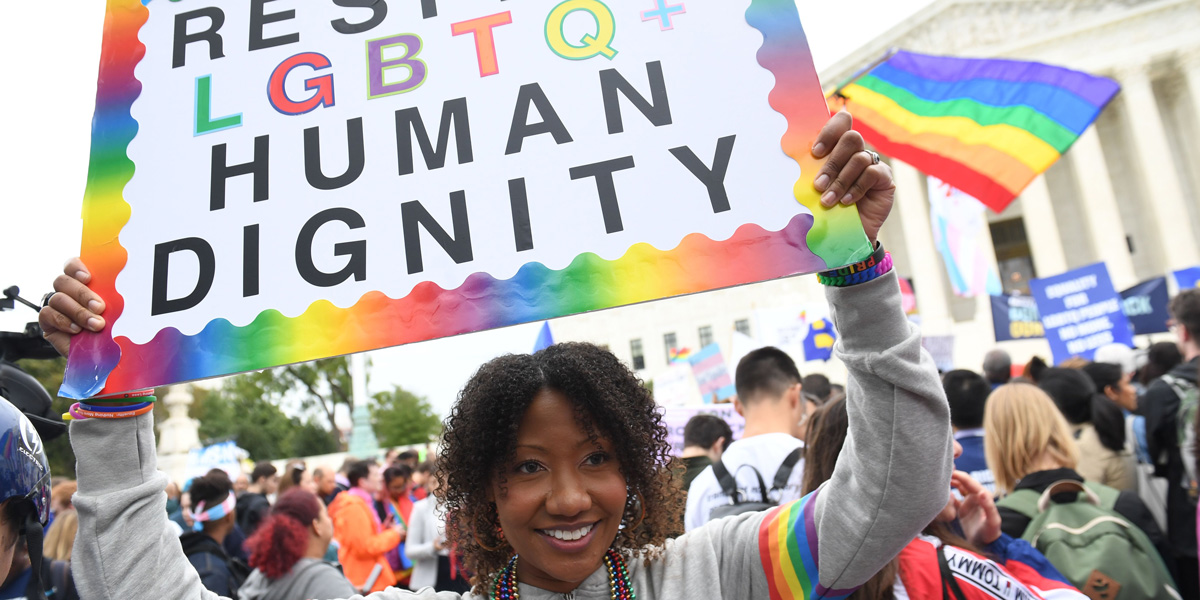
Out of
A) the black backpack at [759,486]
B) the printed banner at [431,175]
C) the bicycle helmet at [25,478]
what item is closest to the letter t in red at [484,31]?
the printed banner at [431,175]

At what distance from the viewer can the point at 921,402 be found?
1625mm

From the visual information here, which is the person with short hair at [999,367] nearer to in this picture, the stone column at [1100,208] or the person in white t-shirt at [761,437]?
the person in white t-shirt at [761,437]

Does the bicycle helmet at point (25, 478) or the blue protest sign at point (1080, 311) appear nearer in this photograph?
the bicycle helmet at point (25, 478)

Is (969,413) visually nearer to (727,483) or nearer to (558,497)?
(727,483)

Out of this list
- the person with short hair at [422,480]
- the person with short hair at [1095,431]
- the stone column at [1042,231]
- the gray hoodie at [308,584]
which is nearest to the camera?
A: the gray hoodie at [308,584]

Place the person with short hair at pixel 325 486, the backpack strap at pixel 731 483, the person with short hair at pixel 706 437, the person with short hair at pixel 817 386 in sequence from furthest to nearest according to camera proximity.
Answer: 1. the person with short hair at pixel 325 486
2. the person with short hair at pixel 817 386
3. the person with short hair at pixel 706 437
4. the backpack strap at pixel 731 483

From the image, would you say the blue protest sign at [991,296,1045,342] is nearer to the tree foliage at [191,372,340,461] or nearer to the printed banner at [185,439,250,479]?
the printed banner at [185,439,250,479]

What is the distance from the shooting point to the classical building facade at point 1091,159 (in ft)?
111

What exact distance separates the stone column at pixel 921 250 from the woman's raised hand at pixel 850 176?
115 feet

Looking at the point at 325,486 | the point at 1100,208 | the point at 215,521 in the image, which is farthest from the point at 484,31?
the point at 1100,208

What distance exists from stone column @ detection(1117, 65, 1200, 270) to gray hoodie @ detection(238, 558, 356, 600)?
3759 cm

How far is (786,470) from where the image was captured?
3689 mm

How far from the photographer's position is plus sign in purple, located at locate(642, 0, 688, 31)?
1.96m

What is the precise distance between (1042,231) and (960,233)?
91.2 feet
